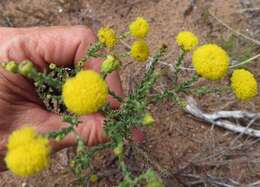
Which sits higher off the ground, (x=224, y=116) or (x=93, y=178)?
(x=224, y=116)

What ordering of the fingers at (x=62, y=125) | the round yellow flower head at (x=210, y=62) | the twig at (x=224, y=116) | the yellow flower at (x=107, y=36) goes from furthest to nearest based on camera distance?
the twig at (x=224, y=116), the yellow flower at (x=107, y=36), the fingers at (x=62, y=125), the round yellow flower head at (x=210, y=62)

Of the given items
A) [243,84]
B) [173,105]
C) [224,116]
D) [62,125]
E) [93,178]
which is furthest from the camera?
[173,105]

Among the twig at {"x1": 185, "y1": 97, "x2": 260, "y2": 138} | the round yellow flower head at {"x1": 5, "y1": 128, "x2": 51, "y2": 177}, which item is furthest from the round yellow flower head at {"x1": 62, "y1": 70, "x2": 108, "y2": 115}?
the twig at {"x1": 185, "y1": 97, "x2": 260, "y2": 138}

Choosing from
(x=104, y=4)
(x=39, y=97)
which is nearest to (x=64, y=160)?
(x=39, y=97)

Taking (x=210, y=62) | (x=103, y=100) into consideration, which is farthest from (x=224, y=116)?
(x=103, y=100)

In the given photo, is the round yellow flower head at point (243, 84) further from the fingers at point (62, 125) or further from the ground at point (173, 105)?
the ground at point (173, 105)

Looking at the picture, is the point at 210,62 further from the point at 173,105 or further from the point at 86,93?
the point at 173,105

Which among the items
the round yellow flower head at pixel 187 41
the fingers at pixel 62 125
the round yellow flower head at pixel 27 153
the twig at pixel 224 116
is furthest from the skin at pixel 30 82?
the twig at pixel 224 116

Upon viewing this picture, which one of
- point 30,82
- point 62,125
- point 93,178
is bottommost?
point 93,178
